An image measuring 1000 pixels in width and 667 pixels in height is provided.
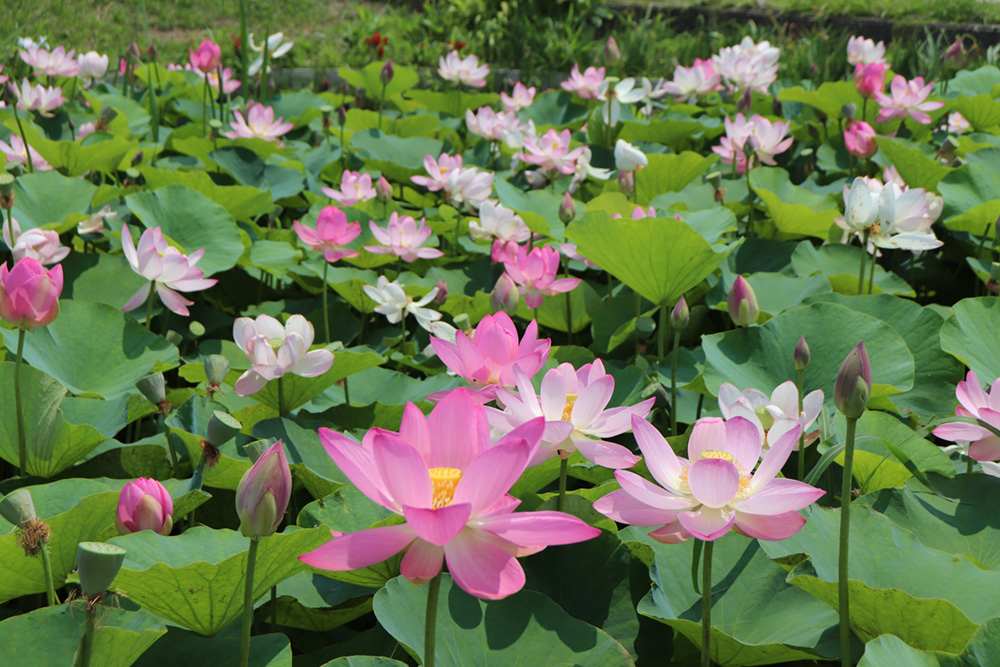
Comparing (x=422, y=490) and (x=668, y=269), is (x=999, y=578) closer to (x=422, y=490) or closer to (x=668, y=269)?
(x=422, y=490)

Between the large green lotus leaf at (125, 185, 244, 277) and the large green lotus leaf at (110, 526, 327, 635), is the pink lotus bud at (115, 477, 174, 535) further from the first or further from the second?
the large green lotus leaf at (125, 185, 244, 277)

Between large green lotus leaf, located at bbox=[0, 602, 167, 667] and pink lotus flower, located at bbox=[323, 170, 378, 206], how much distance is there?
55.3 inches

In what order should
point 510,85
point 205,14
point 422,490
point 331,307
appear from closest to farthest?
point 422,490, point 331,307, point 510,85, point 205,14

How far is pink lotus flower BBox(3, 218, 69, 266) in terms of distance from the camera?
1.44 meters

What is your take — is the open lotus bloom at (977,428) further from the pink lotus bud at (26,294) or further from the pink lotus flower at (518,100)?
the pink lotus flower at (518,100)

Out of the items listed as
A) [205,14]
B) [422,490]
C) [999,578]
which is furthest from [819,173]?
[205,14]

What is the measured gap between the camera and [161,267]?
1330mm

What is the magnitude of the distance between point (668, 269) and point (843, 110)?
1.36m

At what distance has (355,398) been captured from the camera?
4.50 feet

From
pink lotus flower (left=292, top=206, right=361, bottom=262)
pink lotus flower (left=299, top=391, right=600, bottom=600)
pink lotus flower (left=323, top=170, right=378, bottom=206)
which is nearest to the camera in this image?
pink lotus flower (left=299, top=391, right=600, bottom=600)

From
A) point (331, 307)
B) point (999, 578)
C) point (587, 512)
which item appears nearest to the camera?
point (999, 578)

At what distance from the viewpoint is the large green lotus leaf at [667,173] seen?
6.82 feet

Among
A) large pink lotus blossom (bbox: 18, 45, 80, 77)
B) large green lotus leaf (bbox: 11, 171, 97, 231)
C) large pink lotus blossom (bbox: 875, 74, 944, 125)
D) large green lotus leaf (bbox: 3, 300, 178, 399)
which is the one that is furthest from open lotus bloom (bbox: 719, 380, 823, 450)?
large pink lotus blossom (bbox: 18, 45, 80, 77)

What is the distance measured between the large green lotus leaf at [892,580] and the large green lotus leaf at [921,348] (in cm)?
51
